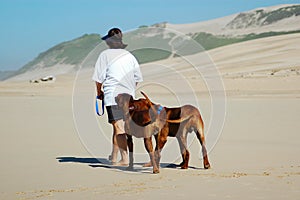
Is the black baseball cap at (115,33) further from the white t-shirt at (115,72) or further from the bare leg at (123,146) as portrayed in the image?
the bare leg at (123,146)

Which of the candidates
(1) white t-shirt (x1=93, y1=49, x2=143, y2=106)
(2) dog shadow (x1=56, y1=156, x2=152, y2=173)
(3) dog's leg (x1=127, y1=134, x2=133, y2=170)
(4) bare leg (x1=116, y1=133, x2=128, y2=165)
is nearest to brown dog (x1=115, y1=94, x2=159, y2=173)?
(3) dog's leg (x1=127, y1=134, x2=133, y2=170)

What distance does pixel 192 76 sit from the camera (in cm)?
3262

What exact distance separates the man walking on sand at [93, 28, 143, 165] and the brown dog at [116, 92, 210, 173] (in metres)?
0.32

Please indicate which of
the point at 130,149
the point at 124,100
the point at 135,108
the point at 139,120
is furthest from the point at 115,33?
the point at 130,149

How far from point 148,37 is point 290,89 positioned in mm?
17183

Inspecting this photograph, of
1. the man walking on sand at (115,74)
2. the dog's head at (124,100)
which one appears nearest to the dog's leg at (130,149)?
the man walking on sand at (115,74)

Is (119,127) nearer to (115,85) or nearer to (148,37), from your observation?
(115,85)

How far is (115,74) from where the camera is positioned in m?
8.25

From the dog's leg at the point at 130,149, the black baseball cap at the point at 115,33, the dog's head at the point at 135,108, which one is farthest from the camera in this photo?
the black baseball cap at the point at 115,33

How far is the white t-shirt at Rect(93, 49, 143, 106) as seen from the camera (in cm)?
825

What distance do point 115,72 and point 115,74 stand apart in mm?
30

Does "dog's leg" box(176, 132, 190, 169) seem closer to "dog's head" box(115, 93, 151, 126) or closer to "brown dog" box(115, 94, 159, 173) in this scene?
"brown dog" box(115, 94, 159, 173)

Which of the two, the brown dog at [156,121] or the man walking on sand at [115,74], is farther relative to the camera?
the man walking on sand at [115,74]

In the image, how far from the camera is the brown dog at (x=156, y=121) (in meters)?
7.75
